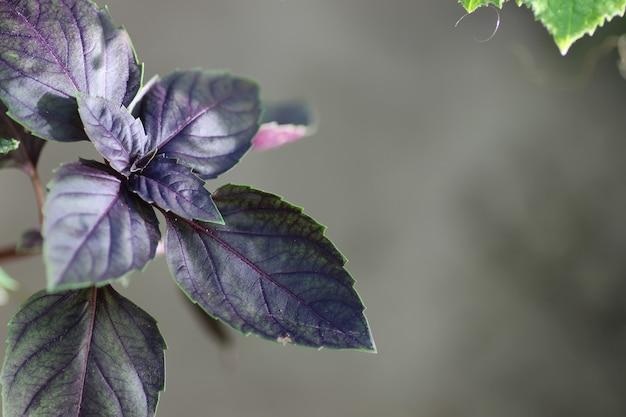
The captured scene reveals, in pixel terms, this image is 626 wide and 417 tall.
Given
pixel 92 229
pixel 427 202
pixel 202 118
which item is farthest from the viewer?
pixel 427 202

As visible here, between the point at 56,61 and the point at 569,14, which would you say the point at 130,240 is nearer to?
the point at 56,61

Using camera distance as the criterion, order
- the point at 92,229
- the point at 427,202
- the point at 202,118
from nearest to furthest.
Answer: the point at 92,229 → the point at 202,118 → the point at 427,202

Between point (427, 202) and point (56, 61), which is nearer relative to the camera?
point (56, 61)

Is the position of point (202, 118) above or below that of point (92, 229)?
above

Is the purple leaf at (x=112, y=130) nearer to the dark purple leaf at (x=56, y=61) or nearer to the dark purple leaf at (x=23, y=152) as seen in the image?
the dark purple leaf at (x=56, y=61)

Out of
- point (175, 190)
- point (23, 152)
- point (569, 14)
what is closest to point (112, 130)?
point (175, 190)

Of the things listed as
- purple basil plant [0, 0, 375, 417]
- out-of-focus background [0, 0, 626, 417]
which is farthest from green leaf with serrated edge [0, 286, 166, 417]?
out-of-focus background [0, 0, 626, 417]

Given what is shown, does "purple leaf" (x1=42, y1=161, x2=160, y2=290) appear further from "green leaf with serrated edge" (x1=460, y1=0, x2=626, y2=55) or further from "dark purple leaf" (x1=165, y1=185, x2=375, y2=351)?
"green leaf with serrated edge" (x1=460, y1=0, x2=626, y2=55)
